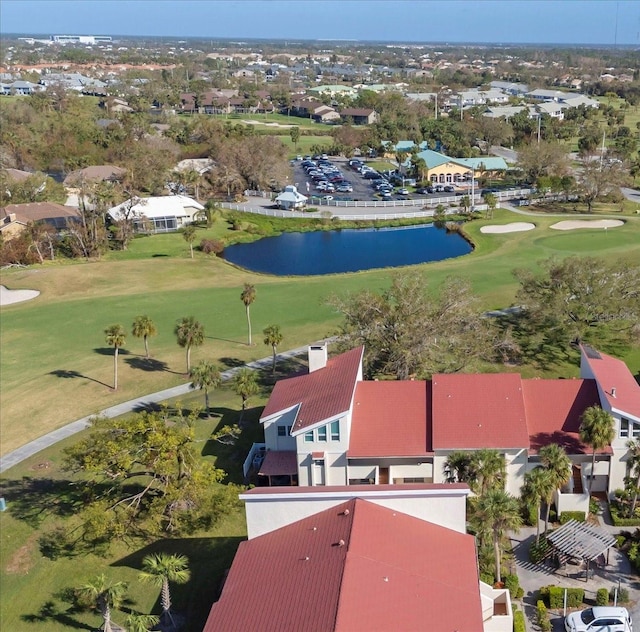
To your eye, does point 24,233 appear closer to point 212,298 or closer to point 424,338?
point 212,298

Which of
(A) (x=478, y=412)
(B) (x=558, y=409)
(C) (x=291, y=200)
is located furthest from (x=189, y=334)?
(C) (x=291, y=200)

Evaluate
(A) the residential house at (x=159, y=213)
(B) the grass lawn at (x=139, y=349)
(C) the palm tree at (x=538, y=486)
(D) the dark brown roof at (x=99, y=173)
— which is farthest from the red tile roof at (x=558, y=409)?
(D) the dark brown roof at (x=99, y=173)

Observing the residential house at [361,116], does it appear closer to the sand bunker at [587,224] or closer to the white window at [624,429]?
the sand bunker at [587,224]

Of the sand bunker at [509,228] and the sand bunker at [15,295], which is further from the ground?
the sand bunker at [509,228]

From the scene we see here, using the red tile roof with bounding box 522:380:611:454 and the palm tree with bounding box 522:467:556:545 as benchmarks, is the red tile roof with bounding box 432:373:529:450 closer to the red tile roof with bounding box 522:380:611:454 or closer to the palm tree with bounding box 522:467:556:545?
the red tile roof with bounding box 522:380:611:454

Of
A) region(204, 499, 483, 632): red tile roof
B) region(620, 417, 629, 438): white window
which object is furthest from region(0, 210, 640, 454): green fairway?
region(620, 417, 629, 438): white window

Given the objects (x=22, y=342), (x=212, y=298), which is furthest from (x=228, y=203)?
(x=22, y=342)
